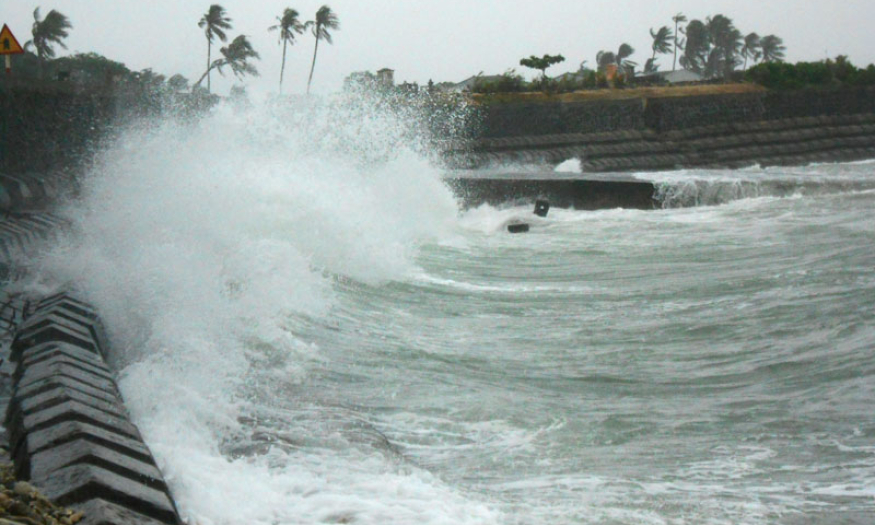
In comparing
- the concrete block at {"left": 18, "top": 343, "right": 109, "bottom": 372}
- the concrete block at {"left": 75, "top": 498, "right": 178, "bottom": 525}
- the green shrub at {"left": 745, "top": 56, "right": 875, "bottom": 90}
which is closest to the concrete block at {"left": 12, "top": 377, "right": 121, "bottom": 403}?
the concrete block at {"left": 18, "top": 343, "right": 109, "bottom": 372}

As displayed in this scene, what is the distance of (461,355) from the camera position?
7203 millimetres

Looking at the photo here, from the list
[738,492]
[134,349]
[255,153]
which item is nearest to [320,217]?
→ [255,153]

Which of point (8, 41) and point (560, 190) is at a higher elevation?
point (8, 41)

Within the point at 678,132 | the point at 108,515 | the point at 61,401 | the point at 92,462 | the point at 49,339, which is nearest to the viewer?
the point at 108,515

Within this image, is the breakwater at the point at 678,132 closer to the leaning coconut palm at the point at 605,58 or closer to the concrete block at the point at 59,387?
the concrete block at the point at 59,387

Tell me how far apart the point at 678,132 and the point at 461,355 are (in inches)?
1028

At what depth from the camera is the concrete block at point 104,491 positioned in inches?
139

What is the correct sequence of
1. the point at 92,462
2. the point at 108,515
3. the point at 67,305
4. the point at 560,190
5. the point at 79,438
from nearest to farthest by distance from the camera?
the point at 108,515 < the point at 92,462 < the point at 79,438 < the point at 67,305 < the point at 560,190

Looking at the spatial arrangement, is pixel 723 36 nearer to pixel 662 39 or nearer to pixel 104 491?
pixel 662 39

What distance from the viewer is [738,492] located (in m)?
4.37

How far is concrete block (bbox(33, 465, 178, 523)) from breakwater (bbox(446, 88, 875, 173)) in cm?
2288

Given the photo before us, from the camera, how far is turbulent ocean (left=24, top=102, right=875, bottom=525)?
4328 millimetres

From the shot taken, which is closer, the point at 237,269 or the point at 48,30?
the point at 237,269

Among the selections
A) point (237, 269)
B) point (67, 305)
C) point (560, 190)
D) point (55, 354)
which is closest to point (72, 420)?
point (55, 354)
